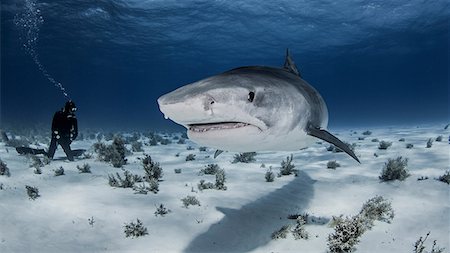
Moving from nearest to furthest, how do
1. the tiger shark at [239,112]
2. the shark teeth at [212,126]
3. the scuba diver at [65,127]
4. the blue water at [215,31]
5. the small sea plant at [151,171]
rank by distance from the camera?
the tiger shark at [239,112] → the shark teeth at [212,126] → the small sea plant at [151,171] → the scuba diver at [65,127] → the blue water at [215,31]

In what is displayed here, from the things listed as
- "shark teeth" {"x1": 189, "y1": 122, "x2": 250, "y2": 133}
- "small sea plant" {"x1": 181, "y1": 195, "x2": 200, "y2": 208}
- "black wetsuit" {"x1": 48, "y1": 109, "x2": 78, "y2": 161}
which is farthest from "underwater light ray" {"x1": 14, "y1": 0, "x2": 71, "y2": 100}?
"shark teeth" {"x1": 189, "y1": 122, "x2": 250, "y2": 133}

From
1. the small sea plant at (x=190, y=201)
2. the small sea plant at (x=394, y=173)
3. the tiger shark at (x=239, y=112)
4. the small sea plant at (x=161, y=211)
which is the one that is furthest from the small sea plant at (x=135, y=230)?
the small sea plant at (x=394, y=173)

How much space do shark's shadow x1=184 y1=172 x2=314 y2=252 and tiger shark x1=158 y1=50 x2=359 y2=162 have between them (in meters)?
1.44

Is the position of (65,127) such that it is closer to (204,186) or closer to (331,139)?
(204,186)

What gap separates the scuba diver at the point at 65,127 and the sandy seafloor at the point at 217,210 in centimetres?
168

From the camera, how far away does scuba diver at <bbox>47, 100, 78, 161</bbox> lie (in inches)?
393

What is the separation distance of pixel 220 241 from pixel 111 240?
5.01 ft

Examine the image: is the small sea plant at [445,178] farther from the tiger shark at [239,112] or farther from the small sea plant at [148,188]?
the small sea plant at [148,188]

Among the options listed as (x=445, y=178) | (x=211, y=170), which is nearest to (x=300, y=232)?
(x=211, y=170)

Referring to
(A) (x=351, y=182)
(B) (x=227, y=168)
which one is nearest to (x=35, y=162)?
(B) (x=227, y=168)

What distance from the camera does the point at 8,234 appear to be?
4.65 metres

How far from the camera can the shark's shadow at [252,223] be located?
14.7ft

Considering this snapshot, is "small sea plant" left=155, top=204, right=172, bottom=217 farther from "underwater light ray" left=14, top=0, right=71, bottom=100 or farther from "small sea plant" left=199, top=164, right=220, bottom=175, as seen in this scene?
"underwater light ray" left=14, top=0, right=71, bottom=100

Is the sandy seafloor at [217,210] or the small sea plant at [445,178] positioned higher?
the small sea plant at [445,178]
